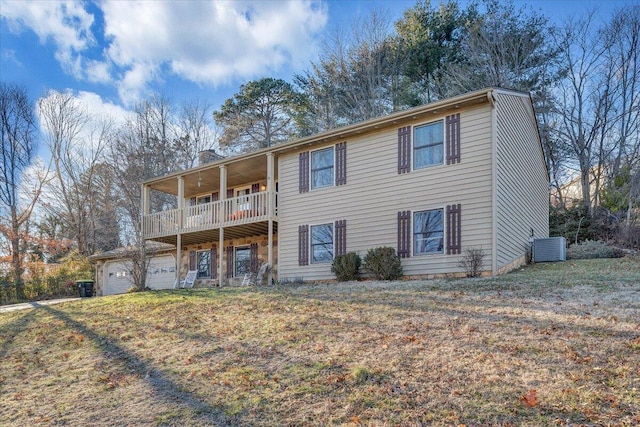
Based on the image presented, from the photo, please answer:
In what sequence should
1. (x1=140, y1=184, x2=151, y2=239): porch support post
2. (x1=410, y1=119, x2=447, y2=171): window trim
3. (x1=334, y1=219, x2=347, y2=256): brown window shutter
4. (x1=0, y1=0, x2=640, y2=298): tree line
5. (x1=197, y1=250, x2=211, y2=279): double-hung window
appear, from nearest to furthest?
(x1=410, y1=119, x2=447, y2=171): window trim < (x1=334, y1=219, x2=347, y2=256): brown window shutter < (x1=140, y1=184, x2=151, y2=239): porch support post < (x1=197, y1=250, x2=211, y2=279): double-hung window < (x1=0, y1=0, x2=640, y2=298): tree line

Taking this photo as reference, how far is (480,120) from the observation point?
12008 mm

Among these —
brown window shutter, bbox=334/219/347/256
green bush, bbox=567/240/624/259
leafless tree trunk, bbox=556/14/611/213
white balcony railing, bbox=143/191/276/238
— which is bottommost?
green bush, bbox=567/240/624/259

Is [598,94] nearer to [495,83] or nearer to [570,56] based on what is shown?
[570,56]

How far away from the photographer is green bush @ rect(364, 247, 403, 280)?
1239 cm

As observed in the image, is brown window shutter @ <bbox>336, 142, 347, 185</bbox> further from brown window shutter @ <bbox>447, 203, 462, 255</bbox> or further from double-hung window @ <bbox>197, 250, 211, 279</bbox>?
double-hung window @ <bbox>197, 250, 211, 279</bbox>

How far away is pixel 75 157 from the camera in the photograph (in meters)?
30.7

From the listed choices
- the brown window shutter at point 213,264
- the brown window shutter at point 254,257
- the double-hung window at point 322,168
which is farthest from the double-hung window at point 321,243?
the brown window shutter at point 213,264

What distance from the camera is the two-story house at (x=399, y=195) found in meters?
11.9

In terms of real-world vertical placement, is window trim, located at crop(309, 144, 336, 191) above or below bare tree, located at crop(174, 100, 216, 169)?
below

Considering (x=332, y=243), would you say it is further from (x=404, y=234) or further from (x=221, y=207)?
(x=221, y=207)

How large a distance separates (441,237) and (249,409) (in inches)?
325

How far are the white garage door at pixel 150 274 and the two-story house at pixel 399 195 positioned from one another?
2.98 m

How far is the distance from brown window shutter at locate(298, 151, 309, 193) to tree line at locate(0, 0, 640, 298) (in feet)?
25.6

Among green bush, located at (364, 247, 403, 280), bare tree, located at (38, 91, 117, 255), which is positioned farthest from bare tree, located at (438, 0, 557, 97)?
bare tree, located at (38, 91, 117, 255)
